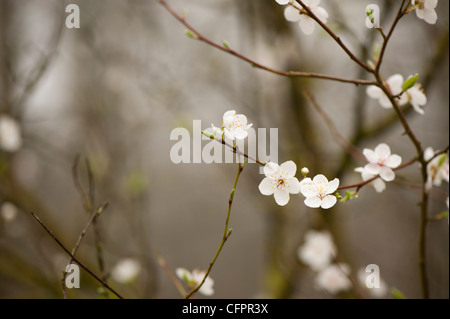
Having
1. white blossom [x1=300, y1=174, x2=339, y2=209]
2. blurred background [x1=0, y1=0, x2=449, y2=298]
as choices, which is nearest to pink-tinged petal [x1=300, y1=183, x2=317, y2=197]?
white blossom [x1=300, y1=174, x2=339, y2=209]

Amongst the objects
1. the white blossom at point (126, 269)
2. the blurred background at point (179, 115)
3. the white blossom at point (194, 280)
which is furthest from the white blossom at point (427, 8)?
the white blossom at point (126, 269)

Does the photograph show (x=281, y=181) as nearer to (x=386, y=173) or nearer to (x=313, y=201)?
(x=313, y=201)

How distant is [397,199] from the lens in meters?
2.65

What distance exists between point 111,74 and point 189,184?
1.08 metres

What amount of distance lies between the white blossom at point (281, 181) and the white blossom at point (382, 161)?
18 cm

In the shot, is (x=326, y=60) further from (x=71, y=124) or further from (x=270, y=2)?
(x=71, y=124)

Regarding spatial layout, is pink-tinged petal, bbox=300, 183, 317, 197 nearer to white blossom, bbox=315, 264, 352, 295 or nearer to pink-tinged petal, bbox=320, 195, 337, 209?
pink-tinged petal, bbox=320, 195, 337, 209

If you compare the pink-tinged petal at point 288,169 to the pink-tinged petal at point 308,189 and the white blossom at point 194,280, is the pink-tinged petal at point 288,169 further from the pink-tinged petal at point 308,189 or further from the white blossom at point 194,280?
the white blossom at point 194,280

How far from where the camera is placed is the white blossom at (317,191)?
2.54ft

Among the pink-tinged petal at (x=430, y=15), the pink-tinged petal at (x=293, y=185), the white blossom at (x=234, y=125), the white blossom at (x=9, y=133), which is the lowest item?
the pink-tinged petal at (x=293, y=185)

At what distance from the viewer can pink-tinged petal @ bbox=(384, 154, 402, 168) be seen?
2.79 ft

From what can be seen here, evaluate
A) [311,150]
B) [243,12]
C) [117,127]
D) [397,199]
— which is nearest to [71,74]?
[117,127]

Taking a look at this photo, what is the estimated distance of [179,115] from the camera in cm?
254

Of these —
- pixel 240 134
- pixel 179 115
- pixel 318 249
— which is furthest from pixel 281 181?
pixel 179 115
